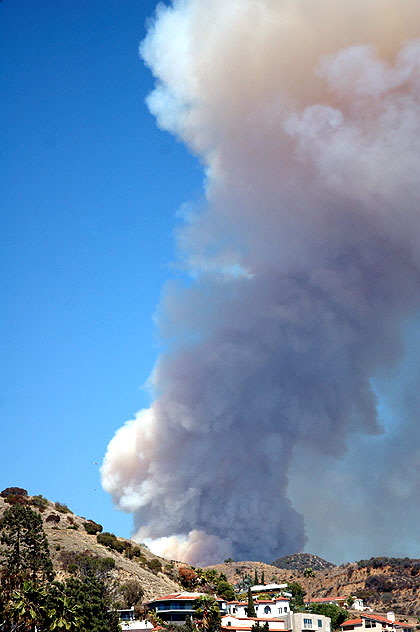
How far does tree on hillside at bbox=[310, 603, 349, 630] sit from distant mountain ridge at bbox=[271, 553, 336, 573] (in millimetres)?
70975

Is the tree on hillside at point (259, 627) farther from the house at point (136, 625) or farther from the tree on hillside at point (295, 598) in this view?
the tree on hillside at point (295, 598)

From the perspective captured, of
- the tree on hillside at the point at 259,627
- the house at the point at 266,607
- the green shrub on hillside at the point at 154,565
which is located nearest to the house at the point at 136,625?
the tree on hillside at the point at 259,627

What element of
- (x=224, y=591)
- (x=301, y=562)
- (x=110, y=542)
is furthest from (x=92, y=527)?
(x=301, y=562)

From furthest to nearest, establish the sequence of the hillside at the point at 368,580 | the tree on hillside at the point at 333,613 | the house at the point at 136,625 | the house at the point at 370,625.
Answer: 1. the hillside at the point at 368,580
2. the tree on hillside at the point at 333,613
3. the house at the point at 370,625
4. the house at the point at 136,625

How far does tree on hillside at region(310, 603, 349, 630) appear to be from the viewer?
104 meters

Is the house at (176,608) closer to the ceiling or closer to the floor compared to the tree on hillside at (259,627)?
closer to the ceiling

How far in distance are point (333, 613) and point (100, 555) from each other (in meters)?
30.8

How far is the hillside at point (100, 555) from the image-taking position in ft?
328

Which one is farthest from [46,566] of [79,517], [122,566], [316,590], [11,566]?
[316,590]

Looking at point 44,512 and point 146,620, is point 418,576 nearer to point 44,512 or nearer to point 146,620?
point 44,512

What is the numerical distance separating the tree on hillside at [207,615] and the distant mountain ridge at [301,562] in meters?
104

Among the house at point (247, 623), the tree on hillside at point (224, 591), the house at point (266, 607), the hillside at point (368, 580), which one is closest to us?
the house at point (247, 623)

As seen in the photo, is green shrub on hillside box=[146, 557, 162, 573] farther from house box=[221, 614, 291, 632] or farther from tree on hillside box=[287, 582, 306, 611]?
house box=[221, 614, 291, 632]

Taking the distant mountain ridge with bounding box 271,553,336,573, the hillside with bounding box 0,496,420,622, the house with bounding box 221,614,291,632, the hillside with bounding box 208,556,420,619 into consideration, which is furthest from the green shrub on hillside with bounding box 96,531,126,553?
the distant mountain ridge with bounding box 271,553,336,573
